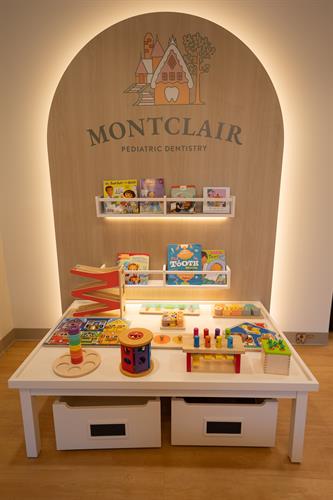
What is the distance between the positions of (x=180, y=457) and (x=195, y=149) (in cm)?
175

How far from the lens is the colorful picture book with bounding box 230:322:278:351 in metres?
1.76

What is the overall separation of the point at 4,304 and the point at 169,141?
69.8 inches

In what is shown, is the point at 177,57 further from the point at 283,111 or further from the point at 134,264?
the point at 134,264

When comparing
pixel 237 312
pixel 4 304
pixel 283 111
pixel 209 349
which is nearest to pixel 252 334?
pixel 237 312

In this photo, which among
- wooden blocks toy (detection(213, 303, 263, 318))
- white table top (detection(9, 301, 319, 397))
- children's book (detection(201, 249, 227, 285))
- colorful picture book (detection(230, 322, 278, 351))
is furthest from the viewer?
children's book (detection(201, 249, 227, 285))

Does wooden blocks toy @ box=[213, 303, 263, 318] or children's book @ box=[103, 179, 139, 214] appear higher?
children's book @ box=[103, 179, 139, 214]

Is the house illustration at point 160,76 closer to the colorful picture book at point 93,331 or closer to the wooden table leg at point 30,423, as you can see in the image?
the colorful picture book at point 93,331

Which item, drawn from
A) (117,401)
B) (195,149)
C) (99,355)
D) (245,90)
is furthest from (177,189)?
(117,401)

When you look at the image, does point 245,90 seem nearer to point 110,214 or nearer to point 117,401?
point 110,214

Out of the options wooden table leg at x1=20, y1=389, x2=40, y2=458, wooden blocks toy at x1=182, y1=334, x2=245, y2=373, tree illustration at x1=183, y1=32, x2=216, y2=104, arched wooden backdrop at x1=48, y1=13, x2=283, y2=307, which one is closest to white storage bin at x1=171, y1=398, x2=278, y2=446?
wooden blocks toy at x1=182, y1=334, x2=245, y2=373

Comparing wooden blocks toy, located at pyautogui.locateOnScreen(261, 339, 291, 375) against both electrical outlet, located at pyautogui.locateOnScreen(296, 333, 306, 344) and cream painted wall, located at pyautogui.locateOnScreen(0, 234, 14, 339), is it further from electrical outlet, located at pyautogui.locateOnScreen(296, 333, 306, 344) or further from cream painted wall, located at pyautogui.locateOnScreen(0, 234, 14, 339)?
cream painted wall, located at pyautogui.locateOnScreen(0, 234, 14, 339)

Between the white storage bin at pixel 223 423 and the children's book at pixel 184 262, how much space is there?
0.78m

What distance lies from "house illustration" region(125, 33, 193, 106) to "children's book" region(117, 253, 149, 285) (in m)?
0.98

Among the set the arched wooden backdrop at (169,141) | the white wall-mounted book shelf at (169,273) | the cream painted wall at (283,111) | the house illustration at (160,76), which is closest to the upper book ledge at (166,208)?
the arched wooden backdrop at (169,141)
